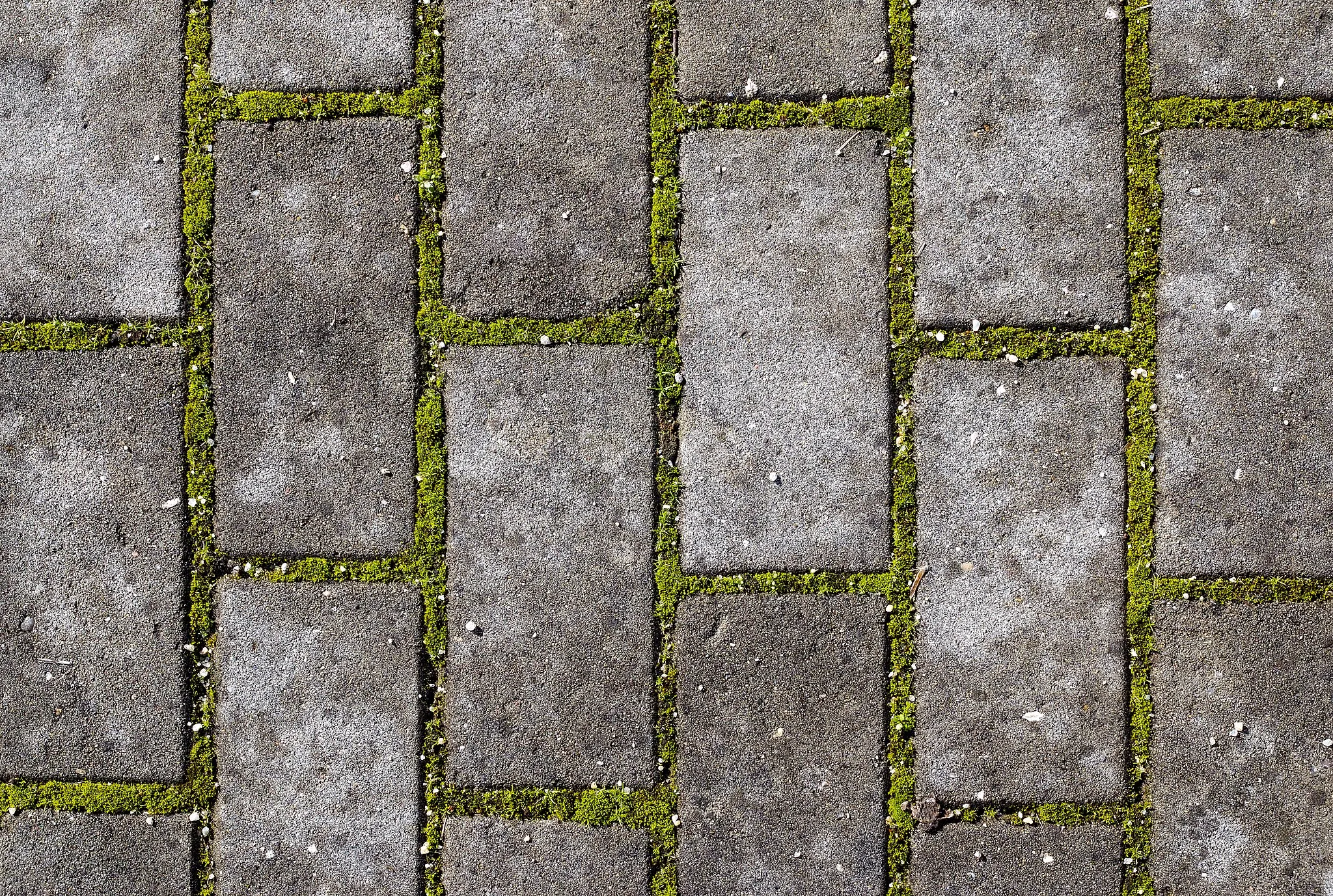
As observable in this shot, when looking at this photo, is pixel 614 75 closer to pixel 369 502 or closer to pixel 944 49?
pixel 944 49

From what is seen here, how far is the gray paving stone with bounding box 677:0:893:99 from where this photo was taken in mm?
2736

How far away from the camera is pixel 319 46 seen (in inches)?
109

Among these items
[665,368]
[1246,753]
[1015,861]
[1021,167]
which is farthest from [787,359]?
[1246,753]

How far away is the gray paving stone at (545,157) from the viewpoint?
2721mm

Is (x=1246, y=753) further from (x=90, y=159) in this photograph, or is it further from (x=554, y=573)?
(x=90, y=159)

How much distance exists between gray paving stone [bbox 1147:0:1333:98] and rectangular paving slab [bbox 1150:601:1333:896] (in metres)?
1.43

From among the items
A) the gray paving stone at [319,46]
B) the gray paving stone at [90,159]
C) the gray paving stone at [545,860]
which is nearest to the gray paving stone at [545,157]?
the gray paving stone at [319,46]

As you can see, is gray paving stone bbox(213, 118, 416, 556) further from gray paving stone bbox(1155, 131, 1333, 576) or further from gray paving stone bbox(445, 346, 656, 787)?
gray paving stone bbox(1155, 131, 1333, 576)

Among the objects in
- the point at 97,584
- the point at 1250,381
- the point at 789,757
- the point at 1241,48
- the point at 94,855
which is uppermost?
the point at 1241,48

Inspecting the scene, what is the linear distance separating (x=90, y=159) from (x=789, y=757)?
2.60 m

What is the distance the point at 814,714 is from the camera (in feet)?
8.79

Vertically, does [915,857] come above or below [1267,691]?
below

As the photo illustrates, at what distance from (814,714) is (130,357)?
2.17 meters

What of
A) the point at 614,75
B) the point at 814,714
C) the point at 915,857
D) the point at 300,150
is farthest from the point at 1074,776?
the point at 300,150
